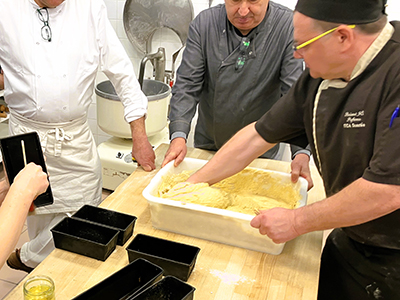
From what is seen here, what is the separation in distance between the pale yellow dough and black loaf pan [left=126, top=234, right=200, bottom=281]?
189mm

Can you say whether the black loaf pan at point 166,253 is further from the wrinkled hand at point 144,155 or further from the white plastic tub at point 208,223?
the wrinkled hand at point 144,155

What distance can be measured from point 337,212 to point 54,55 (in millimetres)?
1392

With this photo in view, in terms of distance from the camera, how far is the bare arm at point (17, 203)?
0.93 meters

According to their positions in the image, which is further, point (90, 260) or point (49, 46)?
point (49, 46)

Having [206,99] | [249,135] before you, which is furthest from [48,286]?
[206,99]

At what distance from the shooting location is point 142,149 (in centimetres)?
179

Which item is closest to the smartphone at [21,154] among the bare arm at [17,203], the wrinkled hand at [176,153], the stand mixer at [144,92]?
the bare arm at [17,203]

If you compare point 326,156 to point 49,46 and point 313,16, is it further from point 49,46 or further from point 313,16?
point 49,46

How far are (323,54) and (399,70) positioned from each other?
7.7 inches

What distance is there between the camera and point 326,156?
1146 millimetres

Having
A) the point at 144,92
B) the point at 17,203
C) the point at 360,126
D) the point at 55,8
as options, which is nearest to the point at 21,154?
the point at 17,203

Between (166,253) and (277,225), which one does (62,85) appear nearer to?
(166,253)

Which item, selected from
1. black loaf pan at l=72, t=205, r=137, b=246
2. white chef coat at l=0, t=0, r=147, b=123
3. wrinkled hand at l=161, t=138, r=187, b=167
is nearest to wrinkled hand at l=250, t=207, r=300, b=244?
black loaf pan at l=72, t=205, r=137, b=246

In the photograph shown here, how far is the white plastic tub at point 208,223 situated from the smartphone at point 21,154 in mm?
339
